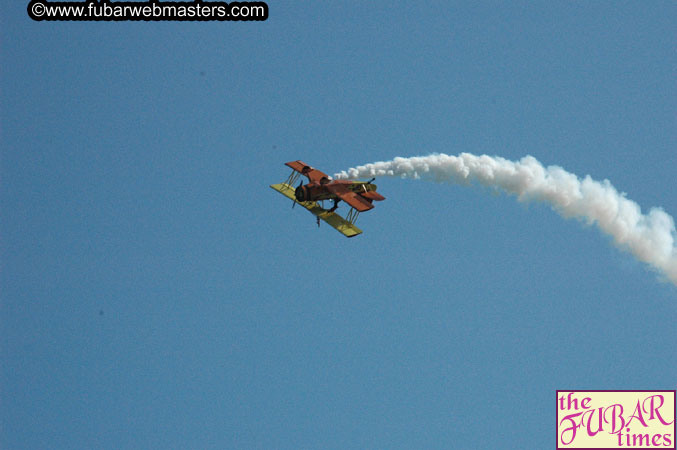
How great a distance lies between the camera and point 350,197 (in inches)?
2547

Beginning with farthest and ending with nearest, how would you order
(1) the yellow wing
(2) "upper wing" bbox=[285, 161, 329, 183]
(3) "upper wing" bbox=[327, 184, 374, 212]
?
(2) "upper wing" bbox=[285, 161, 329, 183] < (3) "upper wing" bbox=[327, 184, 374, 212] < (1) the yellow wing

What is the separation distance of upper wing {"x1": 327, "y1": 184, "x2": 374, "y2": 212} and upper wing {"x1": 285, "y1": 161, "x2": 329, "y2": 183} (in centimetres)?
123

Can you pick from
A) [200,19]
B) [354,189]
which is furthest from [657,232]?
[200,19]

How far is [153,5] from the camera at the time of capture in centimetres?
5681

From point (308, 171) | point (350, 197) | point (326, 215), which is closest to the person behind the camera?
point (350, 197)

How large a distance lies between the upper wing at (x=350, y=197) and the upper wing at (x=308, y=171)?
1.23m

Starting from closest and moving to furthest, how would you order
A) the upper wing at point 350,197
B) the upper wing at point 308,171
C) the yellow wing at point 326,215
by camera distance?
the yellow wing at point 326,215 → the upper wing at point 350,197 → the upper wing at point 308,171

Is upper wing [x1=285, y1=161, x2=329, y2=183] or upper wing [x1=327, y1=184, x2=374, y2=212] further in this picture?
upper wing [x1=285, y1=161, x2=329, y2=183]

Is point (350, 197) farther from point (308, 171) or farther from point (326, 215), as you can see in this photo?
point (308, 171)

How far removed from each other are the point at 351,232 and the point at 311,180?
18.6ft

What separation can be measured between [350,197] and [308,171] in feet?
15.3

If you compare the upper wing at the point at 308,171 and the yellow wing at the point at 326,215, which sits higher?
the upper wing at the point at 308,171

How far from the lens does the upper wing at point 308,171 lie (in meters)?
66.8

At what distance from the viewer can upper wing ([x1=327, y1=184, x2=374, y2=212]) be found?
63094 millimetres
